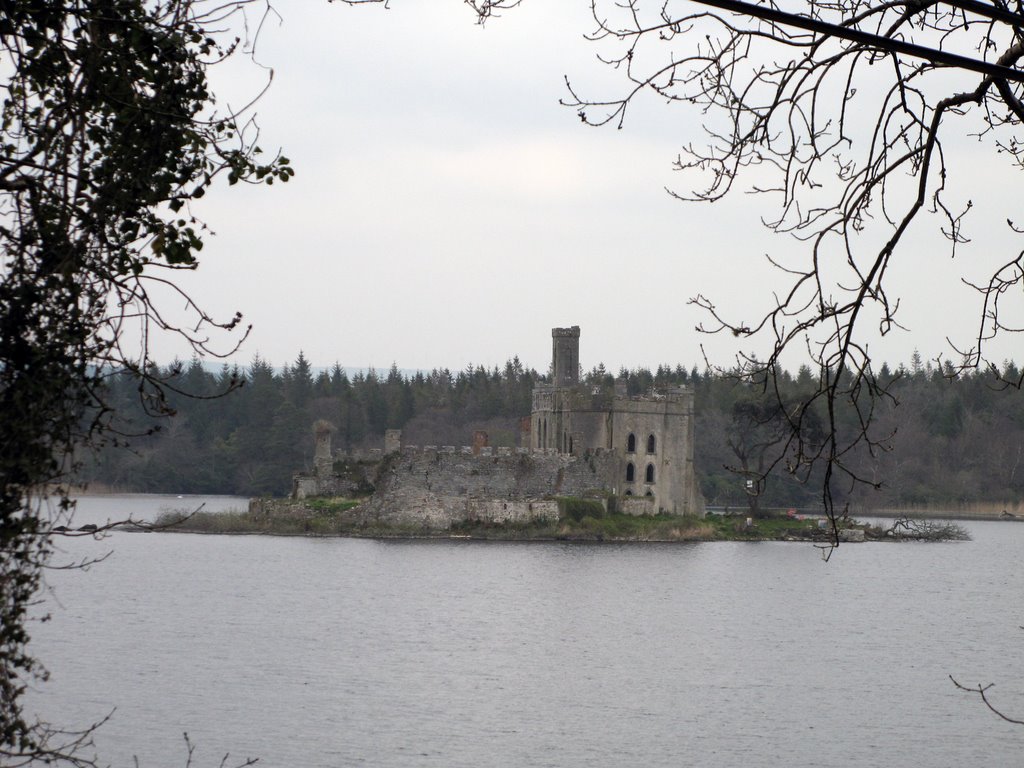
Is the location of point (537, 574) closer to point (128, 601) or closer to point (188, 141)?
point (128, 601)

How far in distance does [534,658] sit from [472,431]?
53759 mm

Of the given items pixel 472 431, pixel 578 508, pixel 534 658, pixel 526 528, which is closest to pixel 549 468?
pixel 578 508

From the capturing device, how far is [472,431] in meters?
80.9

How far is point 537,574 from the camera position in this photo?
41625mm

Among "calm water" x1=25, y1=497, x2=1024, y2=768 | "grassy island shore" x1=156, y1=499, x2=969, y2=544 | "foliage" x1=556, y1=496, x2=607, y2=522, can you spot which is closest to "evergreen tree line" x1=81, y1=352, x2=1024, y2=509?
"grassy island shore" x1=156, y1=499, x2=969, y2=544

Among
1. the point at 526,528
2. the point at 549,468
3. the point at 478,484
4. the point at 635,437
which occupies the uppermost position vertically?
the point at 635,437

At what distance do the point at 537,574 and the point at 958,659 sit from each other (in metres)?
15.2

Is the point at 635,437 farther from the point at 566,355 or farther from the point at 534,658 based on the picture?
the point at 534,658

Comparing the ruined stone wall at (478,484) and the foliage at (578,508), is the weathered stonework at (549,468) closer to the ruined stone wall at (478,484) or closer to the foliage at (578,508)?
the ruined stone wall at (478,484)

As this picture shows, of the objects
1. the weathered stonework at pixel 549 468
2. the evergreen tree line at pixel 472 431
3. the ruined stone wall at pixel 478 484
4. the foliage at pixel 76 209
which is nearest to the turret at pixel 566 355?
the weathered stonework at pixel 549 468

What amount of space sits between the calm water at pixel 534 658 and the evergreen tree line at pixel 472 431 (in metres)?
22.0

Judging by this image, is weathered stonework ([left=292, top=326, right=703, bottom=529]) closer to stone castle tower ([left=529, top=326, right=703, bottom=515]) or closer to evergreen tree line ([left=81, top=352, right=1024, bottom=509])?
stone castle tower ([left=529, top=326, right=703, bottom=515])

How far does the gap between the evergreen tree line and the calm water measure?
22.0m

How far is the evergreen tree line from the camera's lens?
72875 millimetres
